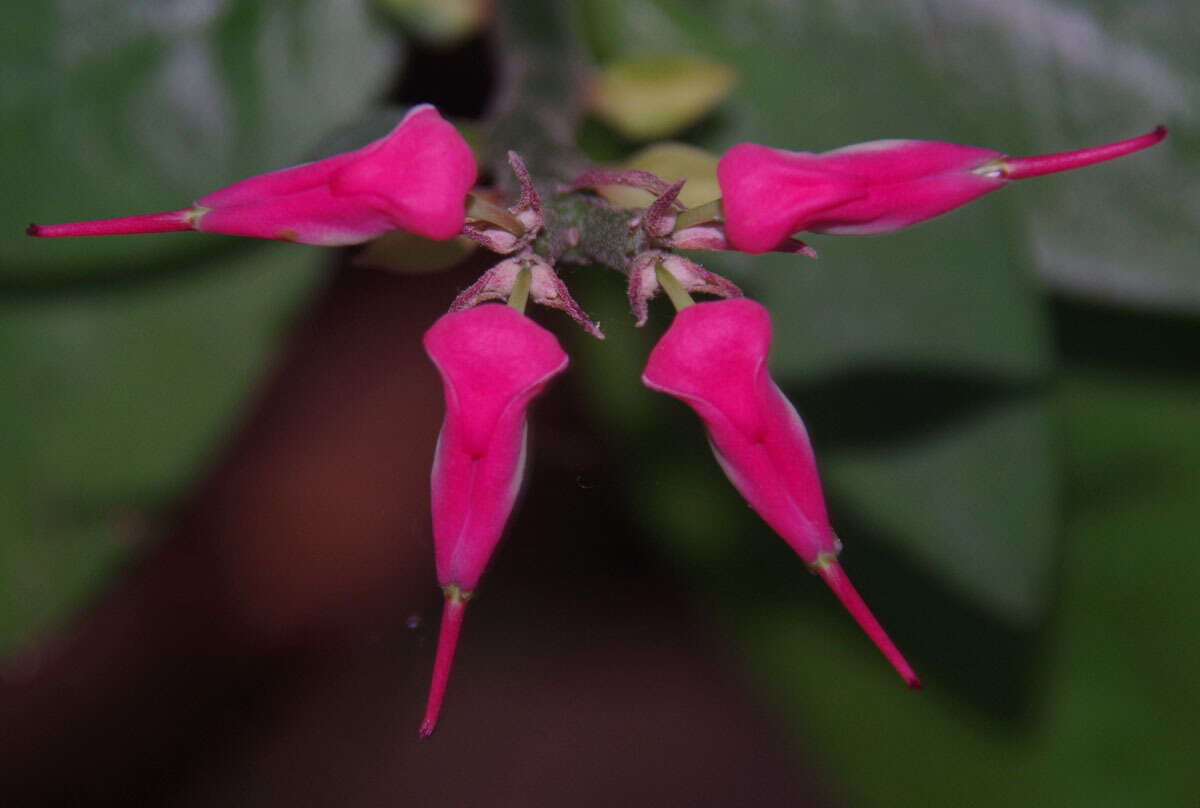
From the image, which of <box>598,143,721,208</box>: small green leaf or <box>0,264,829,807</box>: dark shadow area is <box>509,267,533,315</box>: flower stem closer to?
<box>598,143,721,208</box>: small green leaf

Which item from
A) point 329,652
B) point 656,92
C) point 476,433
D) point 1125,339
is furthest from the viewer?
point 329,652

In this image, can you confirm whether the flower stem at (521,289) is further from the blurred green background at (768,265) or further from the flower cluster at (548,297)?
the blurred green background at (768,265)

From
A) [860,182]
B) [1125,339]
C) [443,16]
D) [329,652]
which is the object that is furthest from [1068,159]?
[329,652]

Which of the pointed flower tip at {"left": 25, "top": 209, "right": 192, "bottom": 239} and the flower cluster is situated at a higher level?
Answer: the pointed flower tip at {"left": 25, "top": 209, "right": 192, "bottom": 239}

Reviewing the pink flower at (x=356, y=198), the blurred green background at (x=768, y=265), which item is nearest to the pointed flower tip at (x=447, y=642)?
the pink flower at (x=356, y=198)

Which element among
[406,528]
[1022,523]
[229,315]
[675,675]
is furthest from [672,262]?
[675,675]

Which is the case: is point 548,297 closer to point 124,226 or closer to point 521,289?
point 521,289

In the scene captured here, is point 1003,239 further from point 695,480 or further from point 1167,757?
point 1167,757

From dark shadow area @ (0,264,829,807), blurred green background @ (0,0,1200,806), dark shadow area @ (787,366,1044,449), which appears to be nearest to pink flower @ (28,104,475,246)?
blurred green background @ (0,0,1200,806)
